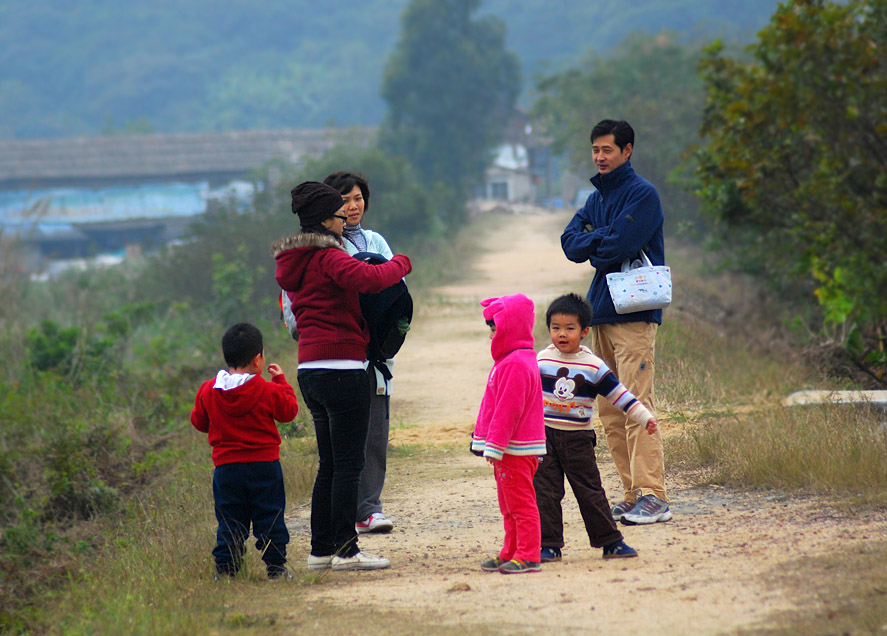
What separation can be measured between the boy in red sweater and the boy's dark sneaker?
1.03 m

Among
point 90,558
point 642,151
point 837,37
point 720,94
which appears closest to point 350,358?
point 90,558

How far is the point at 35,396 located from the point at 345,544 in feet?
33.2

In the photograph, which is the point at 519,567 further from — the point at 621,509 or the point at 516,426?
the point at 621,509

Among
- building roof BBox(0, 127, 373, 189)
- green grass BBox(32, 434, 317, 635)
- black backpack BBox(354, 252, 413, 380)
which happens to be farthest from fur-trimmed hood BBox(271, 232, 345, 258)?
building roof BBox(0, 127, 373, 189)

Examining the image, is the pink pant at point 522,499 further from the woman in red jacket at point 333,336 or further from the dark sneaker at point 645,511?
the dark sneaker at point 645,511

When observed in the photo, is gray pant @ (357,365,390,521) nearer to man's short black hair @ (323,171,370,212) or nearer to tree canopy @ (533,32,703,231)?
man's short black hair @ (323,171,370,212)

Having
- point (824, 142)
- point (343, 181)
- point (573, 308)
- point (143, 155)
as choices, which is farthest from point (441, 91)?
point (573, 308)

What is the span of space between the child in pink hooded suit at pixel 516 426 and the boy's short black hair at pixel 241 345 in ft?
3.65

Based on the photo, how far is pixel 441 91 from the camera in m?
42.7

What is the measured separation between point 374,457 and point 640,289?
5.63 ft

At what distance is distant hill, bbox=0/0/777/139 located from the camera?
2756 inches

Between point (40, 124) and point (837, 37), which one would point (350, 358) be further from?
point (40, 124)

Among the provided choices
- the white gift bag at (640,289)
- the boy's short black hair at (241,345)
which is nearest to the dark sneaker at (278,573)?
the boy's short black hair at (241,345)

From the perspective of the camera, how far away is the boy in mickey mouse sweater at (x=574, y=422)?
4.71 m
